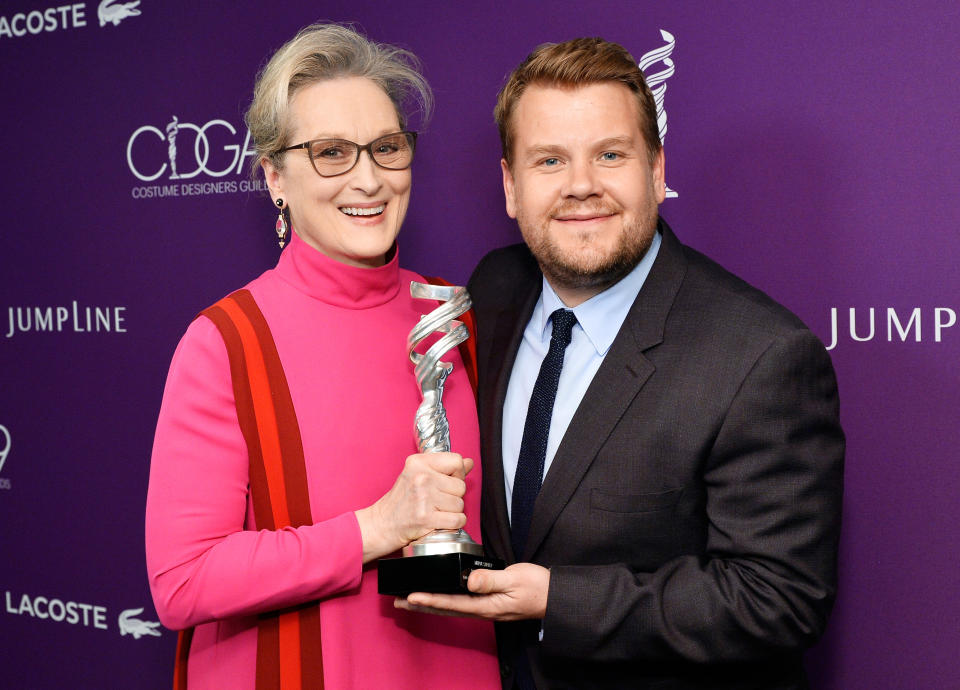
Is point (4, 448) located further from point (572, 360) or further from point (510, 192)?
point (572, 360)

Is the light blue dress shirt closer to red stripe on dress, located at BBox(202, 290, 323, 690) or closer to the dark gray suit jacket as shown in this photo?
the dark gray suit jacket

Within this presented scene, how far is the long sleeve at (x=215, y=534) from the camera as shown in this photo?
1399 mm

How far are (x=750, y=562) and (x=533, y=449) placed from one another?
0.39 m

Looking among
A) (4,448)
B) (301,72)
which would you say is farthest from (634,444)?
(4,448)

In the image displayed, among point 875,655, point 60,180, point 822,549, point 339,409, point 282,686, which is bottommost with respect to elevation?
point 875,655

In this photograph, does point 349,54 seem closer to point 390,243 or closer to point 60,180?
point 390,243

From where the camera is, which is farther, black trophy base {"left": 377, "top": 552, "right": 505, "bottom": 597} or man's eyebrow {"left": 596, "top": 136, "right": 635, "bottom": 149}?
man's eyebrow {"left": 596, "top": 136, "right": 635, "bottom": 149}

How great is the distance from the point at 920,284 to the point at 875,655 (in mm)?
784

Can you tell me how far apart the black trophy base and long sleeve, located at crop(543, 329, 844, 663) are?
15 cm

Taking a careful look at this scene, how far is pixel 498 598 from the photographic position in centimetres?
142

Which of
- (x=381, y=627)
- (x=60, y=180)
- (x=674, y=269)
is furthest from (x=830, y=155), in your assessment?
(x=60, y=180)

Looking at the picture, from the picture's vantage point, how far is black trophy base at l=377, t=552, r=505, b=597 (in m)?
1.38

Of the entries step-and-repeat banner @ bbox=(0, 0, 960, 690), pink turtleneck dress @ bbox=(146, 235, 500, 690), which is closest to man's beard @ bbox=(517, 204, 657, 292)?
pink turtleneck dress @ bbox=(146, 235, 500, 690)

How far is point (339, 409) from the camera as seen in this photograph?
4.99ft
